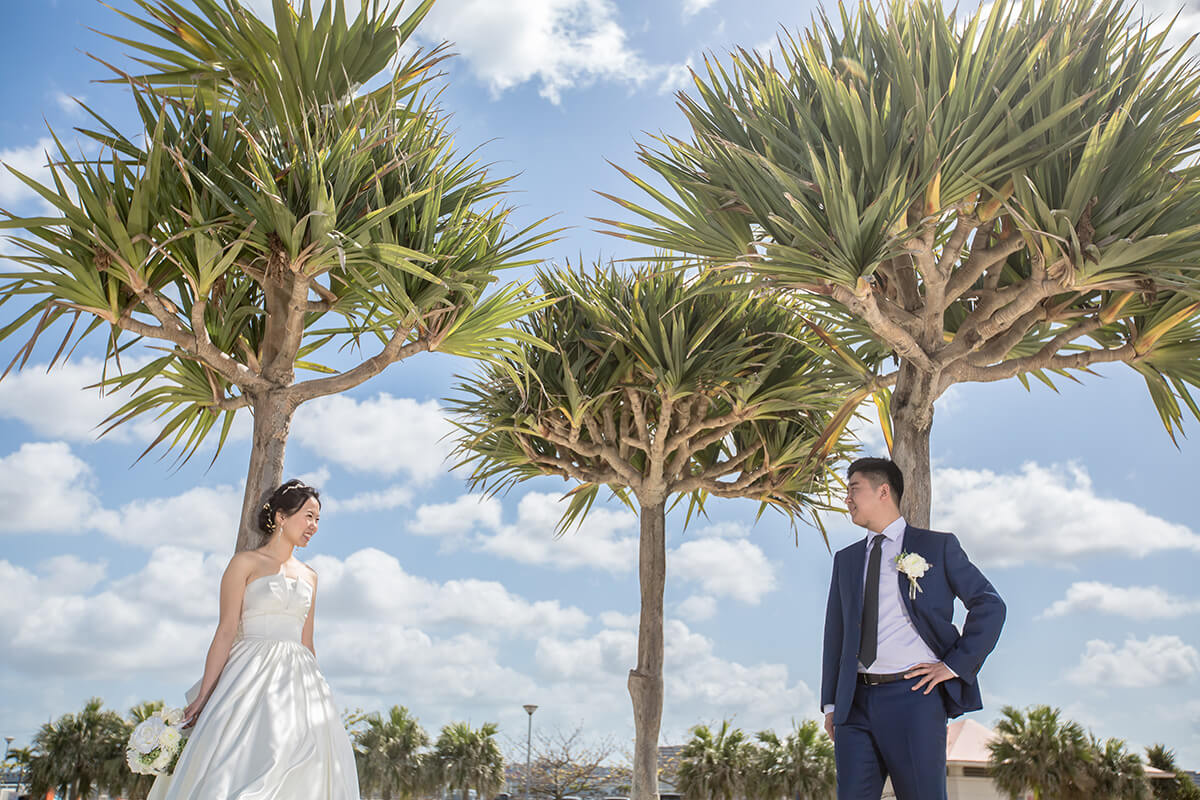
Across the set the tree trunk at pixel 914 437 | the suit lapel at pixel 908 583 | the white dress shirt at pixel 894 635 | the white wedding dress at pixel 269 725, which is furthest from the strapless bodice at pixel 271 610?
the tree trunk at pixel 914 437

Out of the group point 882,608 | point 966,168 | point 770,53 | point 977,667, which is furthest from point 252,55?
point 977,667

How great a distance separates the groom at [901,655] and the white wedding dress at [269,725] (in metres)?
1.83

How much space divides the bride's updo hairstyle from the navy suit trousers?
2.29 m

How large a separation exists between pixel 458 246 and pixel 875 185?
224 centimetres

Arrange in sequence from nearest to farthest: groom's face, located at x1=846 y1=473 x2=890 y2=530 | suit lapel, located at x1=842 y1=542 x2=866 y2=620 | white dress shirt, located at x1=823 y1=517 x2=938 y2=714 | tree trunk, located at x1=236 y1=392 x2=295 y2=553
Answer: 1. white dress shirt, located at x1=823 y1=517 x2=938 y2=714
2. suit lapel, located at x1=842 y1=542 x2=866 y2=620
3. groom's face, located at x1=846 y1=473 x2=890 y2=530
4. tree trunk, located at x1=236 y1=392 x2=295 y2=553

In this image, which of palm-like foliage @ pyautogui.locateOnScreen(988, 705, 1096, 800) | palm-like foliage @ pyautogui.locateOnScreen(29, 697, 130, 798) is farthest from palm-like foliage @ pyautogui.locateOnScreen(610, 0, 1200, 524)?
palm-like foliage @ pyautogui.locateOnScreen(29, 697, 130, 798)

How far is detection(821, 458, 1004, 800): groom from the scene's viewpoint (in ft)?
9.49

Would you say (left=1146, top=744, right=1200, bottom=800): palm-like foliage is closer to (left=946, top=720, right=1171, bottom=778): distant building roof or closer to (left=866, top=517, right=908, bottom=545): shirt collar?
(left=946, top=720, right=1171, bottom=778): distant building roof

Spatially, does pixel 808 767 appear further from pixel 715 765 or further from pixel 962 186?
pixel 962 186

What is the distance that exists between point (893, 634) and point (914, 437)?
6.11 feet

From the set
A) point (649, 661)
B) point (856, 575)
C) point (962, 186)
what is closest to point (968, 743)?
point (649, 661)

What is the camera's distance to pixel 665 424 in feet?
25.0

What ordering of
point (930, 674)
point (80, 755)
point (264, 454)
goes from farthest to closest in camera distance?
point (80, 755), point (264, 454), point (930, 674)

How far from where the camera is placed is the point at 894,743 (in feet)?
9.61
